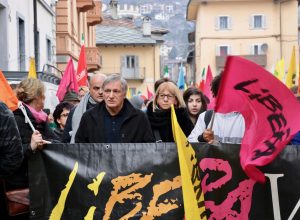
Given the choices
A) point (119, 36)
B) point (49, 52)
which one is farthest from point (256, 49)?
point (49, 52)

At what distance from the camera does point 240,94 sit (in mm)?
5242

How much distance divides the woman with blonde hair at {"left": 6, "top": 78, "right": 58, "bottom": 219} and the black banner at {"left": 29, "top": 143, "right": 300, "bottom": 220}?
91mm

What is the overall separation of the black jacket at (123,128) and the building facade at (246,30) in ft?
174

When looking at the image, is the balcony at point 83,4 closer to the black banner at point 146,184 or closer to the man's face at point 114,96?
the man's face at point 114,96

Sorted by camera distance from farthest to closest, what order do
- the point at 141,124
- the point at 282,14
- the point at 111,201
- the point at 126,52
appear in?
the point at 126,52 < the point at 282,14 < the point at 141,124 < the point at 111,201

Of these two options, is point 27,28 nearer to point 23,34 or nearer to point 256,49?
point 23,34

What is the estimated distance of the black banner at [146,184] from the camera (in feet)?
18.8

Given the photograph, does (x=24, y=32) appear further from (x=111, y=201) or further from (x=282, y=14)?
(x=282, y=14)

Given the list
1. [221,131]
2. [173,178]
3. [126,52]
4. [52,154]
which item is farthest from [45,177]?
[126,52]

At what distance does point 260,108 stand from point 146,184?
3.72 feet

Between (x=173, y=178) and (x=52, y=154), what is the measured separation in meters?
0.98

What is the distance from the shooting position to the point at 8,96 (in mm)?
5965

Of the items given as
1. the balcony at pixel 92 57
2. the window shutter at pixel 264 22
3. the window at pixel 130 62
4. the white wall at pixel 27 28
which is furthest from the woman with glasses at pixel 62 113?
the window at pixel 130 62

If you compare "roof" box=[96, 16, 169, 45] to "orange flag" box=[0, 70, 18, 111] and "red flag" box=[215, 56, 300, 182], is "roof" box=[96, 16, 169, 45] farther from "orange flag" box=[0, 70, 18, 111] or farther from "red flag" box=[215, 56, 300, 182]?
"red flag" box=[215, 56, 300, 182]
